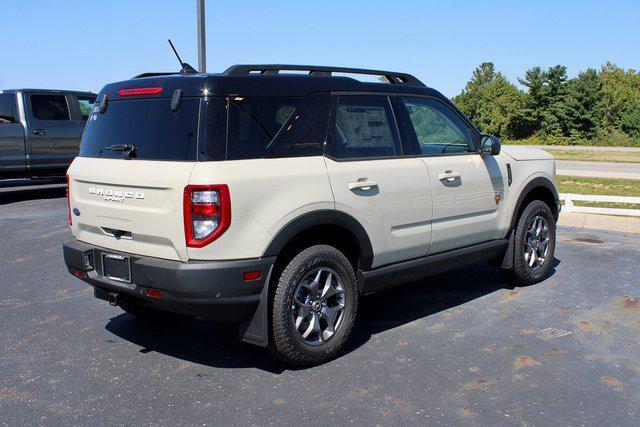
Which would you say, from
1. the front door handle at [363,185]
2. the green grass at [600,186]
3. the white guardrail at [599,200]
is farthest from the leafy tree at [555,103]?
the front door handle at [363,185]

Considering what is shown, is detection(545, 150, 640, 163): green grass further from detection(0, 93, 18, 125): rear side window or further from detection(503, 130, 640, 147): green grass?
detection(0, 93, 18, 125): rear side window

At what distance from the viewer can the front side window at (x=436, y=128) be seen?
17.4 ft

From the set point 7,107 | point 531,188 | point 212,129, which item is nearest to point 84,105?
point 7,107

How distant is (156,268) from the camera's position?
397 cm

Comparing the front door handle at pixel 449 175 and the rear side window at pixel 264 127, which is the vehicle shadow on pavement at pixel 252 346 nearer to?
the front door handle at pixel 449 175

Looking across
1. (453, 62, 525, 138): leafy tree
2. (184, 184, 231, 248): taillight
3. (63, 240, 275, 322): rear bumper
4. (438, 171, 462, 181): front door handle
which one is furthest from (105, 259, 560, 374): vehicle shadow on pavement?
(453, 62, 525, 138): leafy tree

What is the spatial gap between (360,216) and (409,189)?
563 mm

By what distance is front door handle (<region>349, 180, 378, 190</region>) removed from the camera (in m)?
4.54

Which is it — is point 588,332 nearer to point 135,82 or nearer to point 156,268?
point 156,268

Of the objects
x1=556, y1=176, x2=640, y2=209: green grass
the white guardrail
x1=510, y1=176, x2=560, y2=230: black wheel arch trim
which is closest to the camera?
x1=510, y1=176, x2=560, y2=230: black wheel arch trim

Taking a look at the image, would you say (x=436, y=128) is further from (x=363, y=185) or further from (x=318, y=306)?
(x=318, y=306)

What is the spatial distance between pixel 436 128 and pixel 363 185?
135 centimetres

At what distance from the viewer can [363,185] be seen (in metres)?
4.60

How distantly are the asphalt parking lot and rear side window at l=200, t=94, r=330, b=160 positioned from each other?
1451 millimetres
